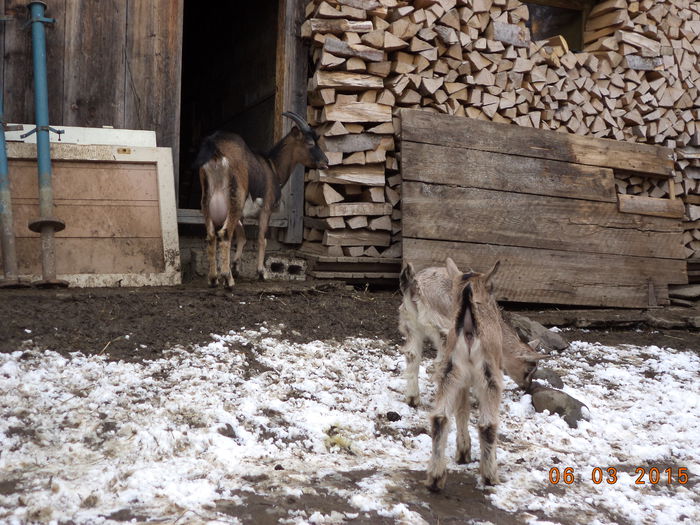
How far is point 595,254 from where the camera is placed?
7262 mm

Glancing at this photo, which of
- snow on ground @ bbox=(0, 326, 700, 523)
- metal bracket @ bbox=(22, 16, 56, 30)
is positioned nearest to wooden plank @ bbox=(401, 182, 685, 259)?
snow on ground @ bbox=(0, 326, 700, 523)

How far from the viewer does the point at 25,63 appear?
6156mm

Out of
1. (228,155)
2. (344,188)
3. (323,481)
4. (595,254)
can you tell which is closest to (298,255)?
(344,188)

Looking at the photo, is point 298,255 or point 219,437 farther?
point 298,255

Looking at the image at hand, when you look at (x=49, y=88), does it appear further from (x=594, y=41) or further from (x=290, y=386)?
(x=594, y=41)

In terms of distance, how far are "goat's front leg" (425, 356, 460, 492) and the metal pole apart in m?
3.60

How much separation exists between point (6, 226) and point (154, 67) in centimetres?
231

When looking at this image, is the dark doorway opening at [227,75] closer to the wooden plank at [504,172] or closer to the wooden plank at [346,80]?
the wooden plank at [346,80]

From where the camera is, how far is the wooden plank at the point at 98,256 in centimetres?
556

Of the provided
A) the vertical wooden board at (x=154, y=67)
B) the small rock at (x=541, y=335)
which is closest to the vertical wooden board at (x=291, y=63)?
the vertical wooden board at (x=154, y=67)

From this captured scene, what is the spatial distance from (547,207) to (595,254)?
2.51 ft

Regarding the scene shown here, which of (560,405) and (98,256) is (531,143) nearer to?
(560,405)

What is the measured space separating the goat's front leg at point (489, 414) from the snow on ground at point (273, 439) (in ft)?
0.35

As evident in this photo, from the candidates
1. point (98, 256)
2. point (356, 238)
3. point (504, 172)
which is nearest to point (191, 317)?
point (98, 256)
